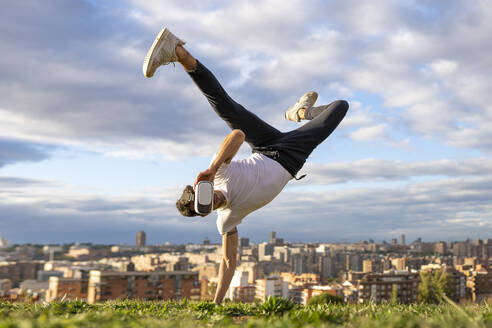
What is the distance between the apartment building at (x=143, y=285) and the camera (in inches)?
1971

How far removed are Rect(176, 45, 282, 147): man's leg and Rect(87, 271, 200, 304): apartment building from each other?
4808 cm

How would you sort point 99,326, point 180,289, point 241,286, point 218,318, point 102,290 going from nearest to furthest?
point 99,326
point 218,318
point 102,290
point 180,289
point 241,286

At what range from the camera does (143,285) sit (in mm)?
53000

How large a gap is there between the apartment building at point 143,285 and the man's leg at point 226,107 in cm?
4808

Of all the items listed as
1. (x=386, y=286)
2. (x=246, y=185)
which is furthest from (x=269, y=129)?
(x=386, y=286)

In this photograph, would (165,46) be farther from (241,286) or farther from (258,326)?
(241,286)

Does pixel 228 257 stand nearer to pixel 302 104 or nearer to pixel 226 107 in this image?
pixel 226 107

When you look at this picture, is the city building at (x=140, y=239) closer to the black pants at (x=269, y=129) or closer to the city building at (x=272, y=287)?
the city building at (x=272, y=287)

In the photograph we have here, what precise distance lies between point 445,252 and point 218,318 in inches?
5081

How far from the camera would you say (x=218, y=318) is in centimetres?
330

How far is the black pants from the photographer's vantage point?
15.5 ft

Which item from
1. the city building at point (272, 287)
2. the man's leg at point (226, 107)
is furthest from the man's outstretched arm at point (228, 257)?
the city building at point (272, 287)

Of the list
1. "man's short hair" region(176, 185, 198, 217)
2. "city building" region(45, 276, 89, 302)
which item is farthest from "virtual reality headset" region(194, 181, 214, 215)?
"city building" region(45, 276, 89, 302)

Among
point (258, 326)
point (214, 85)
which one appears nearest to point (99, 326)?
point (258, 326)
